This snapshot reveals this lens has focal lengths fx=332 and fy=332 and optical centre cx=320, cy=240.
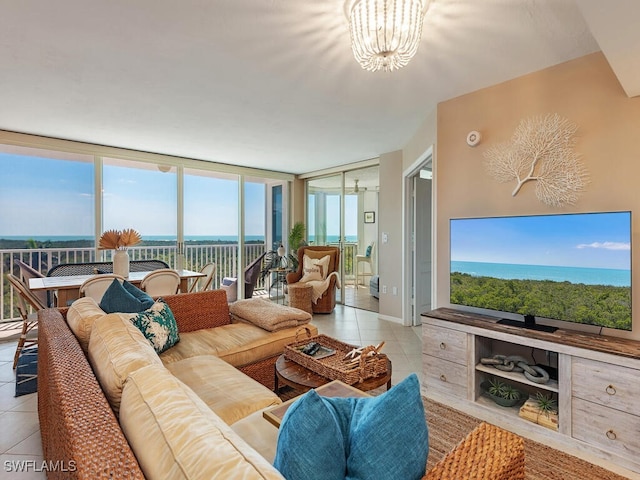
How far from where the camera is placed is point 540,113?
2361 mm

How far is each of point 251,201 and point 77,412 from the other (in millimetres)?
5572

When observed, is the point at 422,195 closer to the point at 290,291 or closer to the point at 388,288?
the point at 388,288

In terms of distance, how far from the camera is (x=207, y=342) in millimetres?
2500

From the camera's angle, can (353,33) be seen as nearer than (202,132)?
Yes

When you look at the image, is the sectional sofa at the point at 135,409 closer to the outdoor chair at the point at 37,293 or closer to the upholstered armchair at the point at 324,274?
the outdoor chair at the point at 37,293

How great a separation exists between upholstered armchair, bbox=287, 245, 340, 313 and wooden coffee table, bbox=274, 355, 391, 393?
10.1 feet

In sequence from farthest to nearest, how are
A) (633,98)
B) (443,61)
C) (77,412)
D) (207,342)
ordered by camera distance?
(207,342)
(443,61)
(633,98)
(77,412)

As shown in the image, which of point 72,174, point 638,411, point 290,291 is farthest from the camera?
point 290,291

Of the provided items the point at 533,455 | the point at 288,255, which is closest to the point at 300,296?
the point at 288,255

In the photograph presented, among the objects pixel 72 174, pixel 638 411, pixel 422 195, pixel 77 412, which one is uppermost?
pixel 72 174

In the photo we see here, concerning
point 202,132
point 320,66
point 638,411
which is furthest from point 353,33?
point 202,132

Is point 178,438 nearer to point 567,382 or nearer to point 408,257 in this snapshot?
point 567,382

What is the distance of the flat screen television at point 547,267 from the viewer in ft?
6.45

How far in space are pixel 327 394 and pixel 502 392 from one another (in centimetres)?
141
